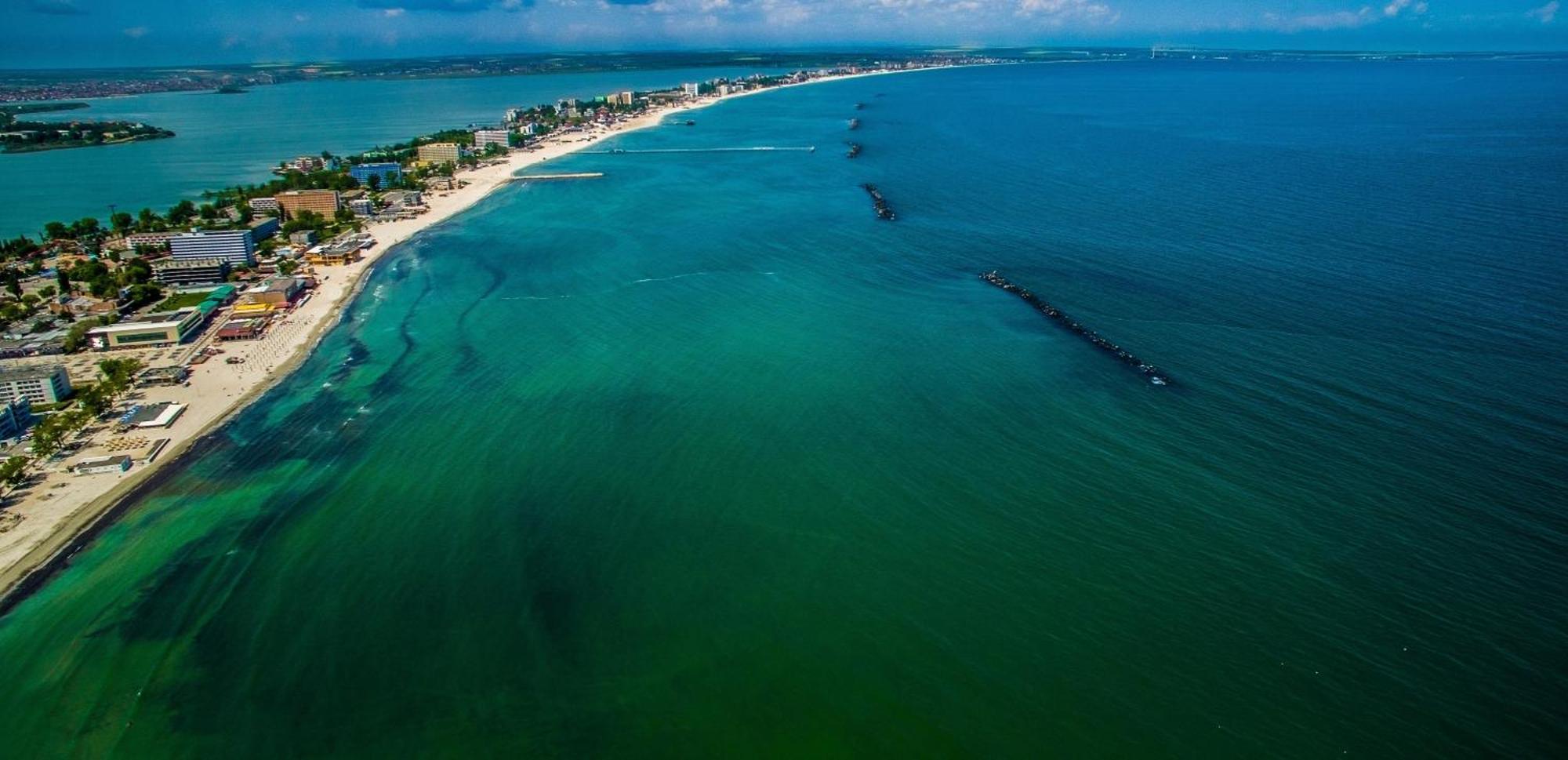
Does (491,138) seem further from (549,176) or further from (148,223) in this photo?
(148,223)

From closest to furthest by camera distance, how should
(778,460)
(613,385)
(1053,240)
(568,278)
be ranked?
1. (778,460)
2. (613,385)
3. (568,278)
4. (1053,240)

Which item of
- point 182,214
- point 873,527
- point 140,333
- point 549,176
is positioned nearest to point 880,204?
point 549,176

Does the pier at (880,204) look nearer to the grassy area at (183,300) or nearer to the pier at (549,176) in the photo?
the pier at (549,176)

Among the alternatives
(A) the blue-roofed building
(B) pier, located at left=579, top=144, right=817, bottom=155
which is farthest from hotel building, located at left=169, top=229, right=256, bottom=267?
(B) pier, located at left=579, top=144, right=817, bottom=155

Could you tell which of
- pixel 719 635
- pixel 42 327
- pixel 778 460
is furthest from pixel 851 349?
pixel 42 327

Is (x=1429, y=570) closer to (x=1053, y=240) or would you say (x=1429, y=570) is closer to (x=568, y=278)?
(x=1053, y=240)

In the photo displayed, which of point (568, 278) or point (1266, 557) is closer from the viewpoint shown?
point (1266, 557)

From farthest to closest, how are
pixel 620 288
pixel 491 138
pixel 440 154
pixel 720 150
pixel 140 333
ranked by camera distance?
pixel 491 138 → pixel 720 150 → pixel 440 154 → pixel 620 288 → pixel 140 333
